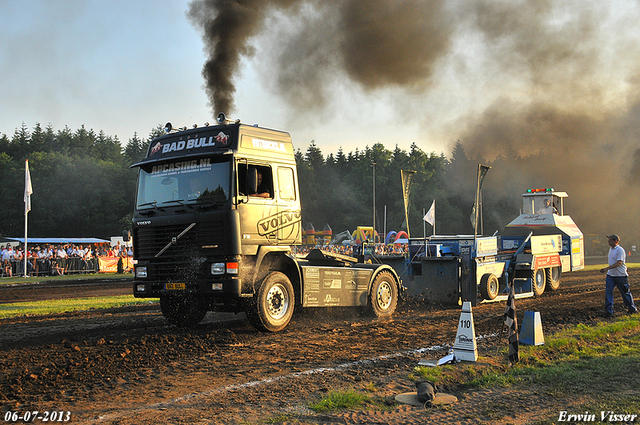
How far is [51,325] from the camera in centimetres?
1077

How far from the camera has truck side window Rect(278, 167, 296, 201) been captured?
32.4ft

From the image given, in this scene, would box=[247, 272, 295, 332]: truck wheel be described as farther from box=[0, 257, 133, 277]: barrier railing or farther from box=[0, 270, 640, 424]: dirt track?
box=[0, 257, 133, 277]: barrier railing

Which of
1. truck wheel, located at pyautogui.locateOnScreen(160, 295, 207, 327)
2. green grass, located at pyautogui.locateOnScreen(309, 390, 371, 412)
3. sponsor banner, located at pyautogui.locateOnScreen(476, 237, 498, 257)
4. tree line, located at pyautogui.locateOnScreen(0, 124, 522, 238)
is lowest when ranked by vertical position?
green grass, located at pyautogui.locateOnScreen(309, 390, 371, 412)

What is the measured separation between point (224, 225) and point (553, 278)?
13.0 metres

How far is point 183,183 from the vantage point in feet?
30.5

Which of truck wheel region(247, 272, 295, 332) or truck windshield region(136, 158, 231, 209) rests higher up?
truck windshield region(136, 158, 231, 209)

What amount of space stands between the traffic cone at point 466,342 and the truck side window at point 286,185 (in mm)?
4114

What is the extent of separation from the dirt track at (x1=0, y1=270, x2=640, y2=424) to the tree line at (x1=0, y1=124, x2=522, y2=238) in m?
45.9

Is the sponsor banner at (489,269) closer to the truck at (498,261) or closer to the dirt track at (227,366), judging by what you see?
the truck at (498,261)

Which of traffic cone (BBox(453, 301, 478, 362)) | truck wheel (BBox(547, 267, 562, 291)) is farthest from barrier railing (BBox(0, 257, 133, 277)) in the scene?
traffic cone (BBox(453, 301, 478, 362))

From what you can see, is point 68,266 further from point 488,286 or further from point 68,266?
point 488,286

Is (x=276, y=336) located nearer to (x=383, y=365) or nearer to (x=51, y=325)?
(x=383, y=365)

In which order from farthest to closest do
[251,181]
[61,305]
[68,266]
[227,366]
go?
[68,266] < [61,305] < [251,181] < [227,366]

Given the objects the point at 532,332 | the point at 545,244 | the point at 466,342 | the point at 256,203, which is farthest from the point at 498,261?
the point at 256,203
